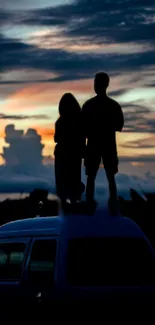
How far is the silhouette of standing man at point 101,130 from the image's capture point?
13109 mm

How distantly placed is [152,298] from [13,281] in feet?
6.38

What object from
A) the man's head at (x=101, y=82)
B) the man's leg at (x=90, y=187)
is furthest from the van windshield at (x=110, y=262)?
the man's head at (x=101, y=82)

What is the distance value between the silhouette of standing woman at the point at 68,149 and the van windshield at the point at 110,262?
1261mm

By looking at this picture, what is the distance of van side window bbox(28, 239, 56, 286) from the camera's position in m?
11.8

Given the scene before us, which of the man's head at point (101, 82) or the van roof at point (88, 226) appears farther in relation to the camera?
the man's head at point (101, 82)

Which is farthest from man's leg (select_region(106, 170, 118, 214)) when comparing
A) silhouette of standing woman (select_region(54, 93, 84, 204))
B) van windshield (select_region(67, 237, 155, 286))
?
van windshield (select_region(67, 237, 155, 286))

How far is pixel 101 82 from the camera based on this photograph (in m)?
13.1

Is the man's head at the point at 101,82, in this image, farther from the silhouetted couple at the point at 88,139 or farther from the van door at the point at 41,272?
the van door at the point at 41,272

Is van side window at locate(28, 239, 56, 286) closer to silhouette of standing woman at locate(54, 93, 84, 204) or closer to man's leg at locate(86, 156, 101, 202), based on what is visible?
silhouette of standing woman at locate(54, 93, 84, 204)

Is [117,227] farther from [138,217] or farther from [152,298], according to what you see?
[138,217]

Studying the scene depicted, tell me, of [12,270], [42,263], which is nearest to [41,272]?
[42,263]

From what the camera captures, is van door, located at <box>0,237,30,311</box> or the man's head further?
the man's head

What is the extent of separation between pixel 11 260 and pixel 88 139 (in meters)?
1.69

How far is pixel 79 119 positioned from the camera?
1316 cm
